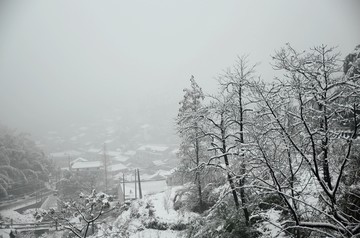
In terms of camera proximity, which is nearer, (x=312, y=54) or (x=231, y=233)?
(x=312, y=54)

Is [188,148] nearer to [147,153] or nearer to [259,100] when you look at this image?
[259,100]

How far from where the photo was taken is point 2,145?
179 feet

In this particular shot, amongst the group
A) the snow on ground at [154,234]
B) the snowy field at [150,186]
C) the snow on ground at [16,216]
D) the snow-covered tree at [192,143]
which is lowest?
the snow on ground at [16,216]

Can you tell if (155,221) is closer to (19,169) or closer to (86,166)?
(19,169)

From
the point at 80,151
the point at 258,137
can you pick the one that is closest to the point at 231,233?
the point at 258,137

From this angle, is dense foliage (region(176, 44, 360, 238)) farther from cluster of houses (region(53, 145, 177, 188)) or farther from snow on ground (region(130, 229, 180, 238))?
cluster of houses (region(53, 145, 177, 188))

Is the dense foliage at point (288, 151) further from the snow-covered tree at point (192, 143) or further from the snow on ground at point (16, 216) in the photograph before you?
the snow on ground at point (16, 216)

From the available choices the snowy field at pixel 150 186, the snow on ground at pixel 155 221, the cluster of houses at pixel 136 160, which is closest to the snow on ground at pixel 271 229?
the snow on ground at pixel 155 221

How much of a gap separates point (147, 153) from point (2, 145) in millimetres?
61571

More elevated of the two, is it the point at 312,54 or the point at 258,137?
the point at 312,54

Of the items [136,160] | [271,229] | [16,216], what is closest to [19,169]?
[16,216]

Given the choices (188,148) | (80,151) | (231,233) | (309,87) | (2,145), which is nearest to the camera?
(309,87)

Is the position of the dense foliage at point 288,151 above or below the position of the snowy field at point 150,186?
above

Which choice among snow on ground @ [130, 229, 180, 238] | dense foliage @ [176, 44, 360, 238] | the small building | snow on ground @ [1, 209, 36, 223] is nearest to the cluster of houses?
the small building
